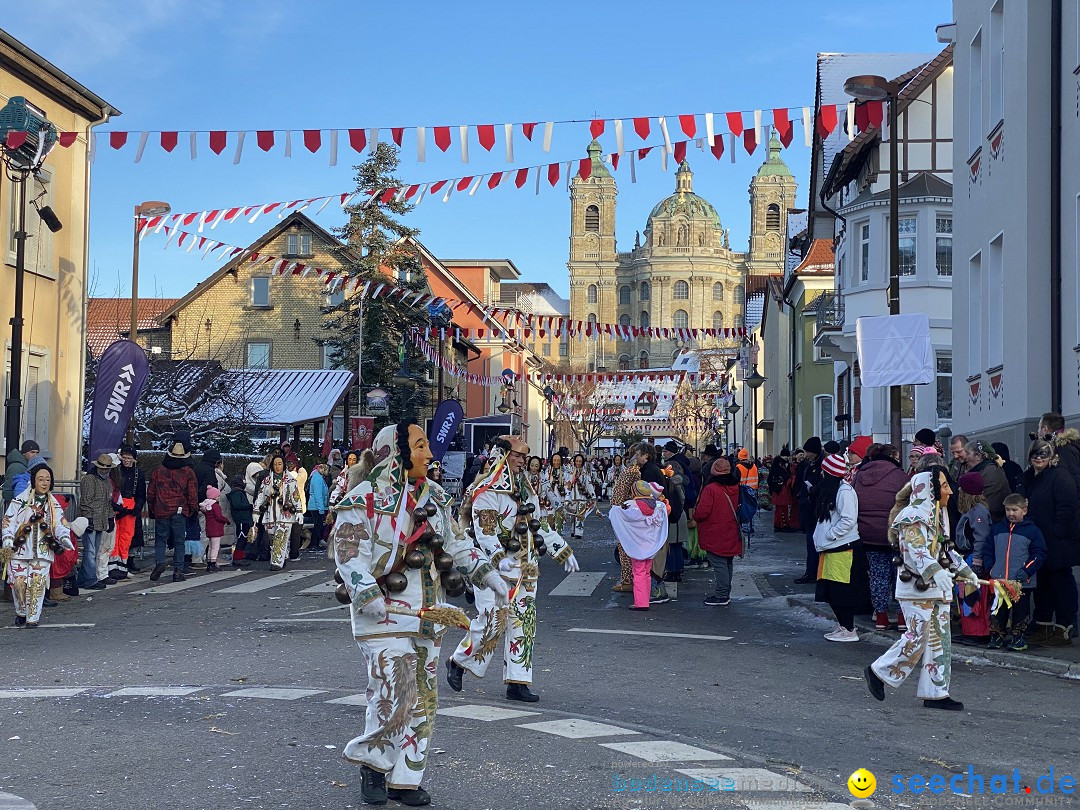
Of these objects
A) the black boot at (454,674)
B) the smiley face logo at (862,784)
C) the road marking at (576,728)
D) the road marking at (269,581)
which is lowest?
the road marking at (269,581)

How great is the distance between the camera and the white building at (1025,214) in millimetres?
14664

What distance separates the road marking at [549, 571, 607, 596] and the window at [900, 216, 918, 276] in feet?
44.3

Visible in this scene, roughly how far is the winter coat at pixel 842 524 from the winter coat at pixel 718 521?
2.43 metres

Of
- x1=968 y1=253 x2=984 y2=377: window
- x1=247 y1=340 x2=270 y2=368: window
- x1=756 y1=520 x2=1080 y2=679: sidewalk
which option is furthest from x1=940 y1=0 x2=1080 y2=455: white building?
x1=247 y1=340 x2=270 y2=368: window

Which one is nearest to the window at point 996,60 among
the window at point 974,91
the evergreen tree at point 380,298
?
the window at point 974,91

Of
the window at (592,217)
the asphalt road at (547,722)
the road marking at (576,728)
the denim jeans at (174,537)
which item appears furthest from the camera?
the window at (592,217)

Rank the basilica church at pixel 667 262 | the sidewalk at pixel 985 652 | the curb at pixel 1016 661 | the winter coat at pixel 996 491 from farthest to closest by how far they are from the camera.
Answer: the basilica church at pixel 667 262 → the winter coat at pixel 996 491 → the sidewalk at pixel 985 652 → the curb at pixel 1016 661

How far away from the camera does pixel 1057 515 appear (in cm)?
1080

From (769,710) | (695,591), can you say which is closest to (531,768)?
(769,710)

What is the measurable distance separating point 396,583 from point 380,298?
45.8 meters

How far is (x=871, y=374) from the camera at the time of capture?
15586mm

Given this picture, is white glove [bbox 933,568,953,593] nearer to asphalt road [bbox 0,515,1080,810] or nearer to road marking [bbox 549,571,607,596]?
asphalt road [bbox 0,515,1080,810]

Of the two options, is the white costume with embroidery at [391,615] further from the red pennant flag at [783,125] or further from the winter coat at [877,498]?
the red pennant flag at [783,125]

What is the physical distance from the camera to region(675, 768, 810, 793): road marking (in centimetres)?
589
